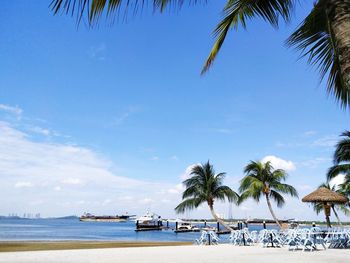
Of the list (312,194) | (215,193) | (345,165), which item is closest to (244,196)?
(215,193)

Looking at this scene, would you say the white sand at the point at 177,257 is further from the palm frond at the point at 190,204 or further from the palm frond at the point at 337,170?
the palm frond at the point at 190,204

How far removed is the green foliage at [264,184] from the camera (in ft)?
95.0

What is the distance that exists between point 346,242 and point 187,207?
1845cm

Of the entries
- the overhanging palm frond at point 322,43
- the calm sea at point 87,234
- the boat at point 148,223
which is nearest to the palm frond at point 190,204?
the calm sea at point 87,234

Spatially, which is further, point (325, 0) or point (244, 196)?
point (244, 196)

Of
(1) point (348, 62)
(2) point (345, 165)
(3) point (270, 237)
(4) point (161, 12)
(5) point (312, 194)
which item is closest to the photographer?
(1) point (348, 62)

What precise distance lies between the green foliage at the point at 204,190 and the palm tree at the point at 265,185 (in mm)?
1981

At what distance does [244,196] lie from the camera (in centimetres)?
2919

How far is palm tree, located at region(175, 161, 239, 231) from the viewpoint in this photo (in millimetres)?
31223

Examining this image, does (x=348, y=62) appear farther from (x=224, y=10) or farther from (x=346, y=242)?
(x=346, y=242)

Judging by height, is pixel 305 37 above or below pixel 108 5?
above

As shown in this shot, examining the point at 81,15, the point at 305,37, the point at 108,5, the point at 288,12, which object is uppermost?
the point at 288,12

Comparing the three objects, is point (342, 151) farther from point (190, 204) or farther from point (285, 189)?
point (190, 204)

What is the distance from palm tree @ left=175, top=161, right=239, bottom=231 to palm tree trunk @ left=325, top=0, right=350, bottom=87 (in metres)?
29.3
